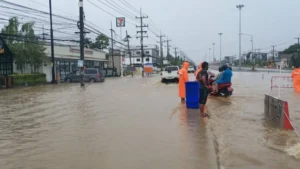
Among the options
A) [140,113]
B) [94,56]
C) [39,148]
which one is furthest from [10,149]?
[94,56]

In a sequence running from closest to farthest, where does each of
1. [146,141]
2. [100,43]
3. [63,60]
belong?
[146,141] → [63,60] → [100,43]

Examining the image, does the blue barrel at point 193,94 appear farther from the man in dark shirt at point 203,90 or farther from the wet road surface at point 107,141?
the man in dark shirt at point 203,90

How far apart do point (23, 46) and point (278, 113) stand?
3532 centimetres

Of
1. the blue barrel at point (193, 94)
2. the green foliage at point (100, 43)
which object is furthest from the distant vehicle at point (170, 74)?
the green foliage at point (100, 43)

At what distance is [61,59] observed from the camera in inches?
1880

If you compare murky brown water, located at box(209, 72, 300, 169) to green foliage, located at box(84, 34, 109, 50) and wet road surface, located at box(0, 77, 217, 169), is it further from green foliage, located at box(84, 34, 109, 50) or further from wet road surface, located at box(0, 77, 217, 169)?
green foliage, located at box(84, 34, 109, 50)

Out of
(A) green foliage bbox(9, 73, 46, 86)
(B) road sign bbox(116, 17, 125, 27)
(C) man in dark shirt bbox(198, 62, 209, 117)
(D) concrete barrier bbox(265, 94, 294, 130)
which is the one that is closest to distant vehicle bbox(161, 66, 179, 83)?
(A) green foliage bbox(9, 73, 46, 86)

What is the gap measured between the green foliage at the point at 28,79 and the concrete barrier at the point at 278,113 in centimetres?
2902

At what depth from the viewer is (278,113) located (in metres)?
9.11

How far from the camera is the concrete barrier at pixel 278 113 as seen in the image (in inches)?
343

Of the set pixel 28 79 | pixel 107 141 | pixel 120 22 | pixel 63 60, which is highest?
pixel 120 22

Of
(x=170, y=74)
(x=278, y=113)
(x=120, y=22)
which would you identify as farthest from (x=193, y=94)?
(x=120, y=22)

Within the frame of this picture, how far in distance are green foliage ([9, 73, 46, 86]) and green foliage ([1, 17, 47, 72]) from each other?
2.39 meters

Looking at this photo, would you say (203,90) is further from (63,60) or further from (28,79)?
(63,60)
